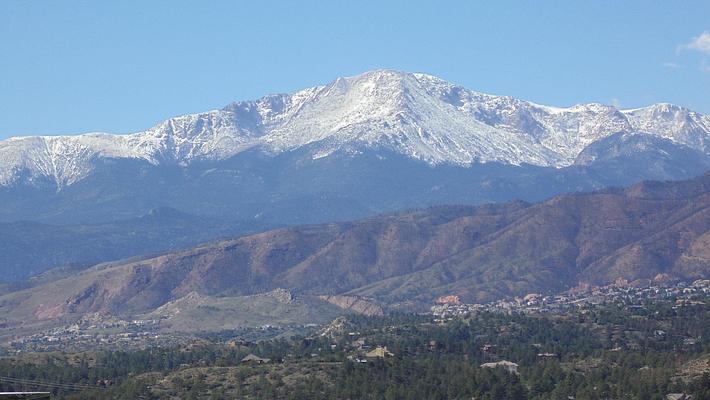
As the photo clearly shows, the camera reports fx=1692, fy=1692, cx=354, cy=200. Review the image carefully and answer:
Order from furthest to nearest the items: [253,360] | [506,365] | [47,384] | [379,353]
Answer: [379,353] < [253,360] < [506,365] < [47,384]

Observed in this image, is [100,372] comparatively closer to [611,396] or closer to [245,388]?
[245,388]

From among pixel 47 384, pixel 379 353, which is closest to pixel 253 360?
pixel 379 353

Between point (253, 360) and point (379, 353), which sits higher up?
point (253, 360)

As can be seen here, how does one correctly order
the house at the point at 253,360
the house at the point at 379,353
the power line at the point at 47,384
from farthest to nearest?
the house at the point at 379,353 → the house at the point at 253,360 → the power line at the point at 47,384

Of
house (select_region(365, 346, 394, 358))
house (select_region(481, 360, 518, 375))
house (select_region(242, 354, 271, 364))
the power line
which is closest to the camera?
the power line

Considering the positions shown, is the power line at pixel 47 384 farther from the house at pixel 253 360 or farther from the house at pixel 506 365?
the house at pixel 506 365

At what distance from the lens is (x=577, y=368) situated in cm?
17375

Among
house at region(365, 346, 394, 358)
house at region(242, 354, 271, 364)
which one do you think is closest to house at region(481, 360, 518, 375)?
house at region(365, 346, 394, 358)

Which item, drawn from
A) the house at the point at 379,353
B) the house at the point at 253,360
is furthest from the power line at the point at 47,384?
the house at the point at 379,353

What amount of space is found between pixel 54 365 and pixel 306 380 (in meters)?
37.5

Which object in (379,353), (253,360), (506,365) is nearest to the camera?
(506,365)

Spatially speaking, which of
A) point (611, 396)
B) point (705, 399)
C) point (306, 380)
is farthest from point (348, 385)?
point (705, 399)

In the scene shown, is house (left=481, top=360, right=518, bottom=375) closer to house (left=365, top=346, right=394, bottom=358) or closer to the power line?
house (left=365, top=346, right=394, bottom=358)

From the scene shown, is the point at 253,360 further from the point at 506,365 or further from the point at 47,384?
the point at 506,365
